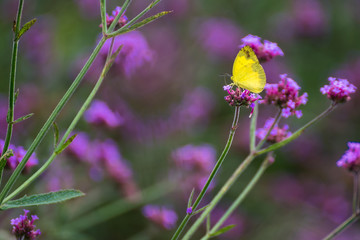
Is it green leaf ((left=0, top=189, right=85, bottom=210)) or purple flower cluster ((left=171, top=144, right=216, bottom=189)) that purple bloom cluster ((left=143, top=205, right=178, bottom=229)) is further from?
green leaf ((left=0, top=189, right=85, bottom=210))

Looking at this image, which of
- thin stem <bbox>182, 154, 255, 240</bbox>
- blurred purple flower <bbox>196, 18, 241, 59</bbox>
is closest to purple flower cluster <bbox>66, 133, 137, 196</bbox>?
thin stem <bbox>182, 154, 255, 240</bbox>

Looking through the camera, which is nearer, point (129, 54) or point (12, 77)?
point (12, 77)

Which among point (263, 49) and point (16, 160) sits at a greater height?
point (263, 49)

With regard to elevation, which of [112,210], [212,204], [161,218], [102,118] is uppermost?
[102,118]

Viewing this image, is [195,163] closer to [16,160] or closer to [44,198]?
[16,160]

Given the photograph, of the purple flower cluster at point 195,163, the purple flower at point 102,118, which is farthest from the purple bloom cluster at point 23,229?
the purple flower cluster at point 195,163

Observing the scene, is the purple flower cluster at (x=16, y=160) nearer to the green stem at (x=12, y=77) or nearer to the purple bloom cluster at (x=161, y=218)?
the green stem at (x=12, y=77)

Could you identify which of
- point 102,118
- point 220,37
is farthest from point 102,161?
point 220,37
